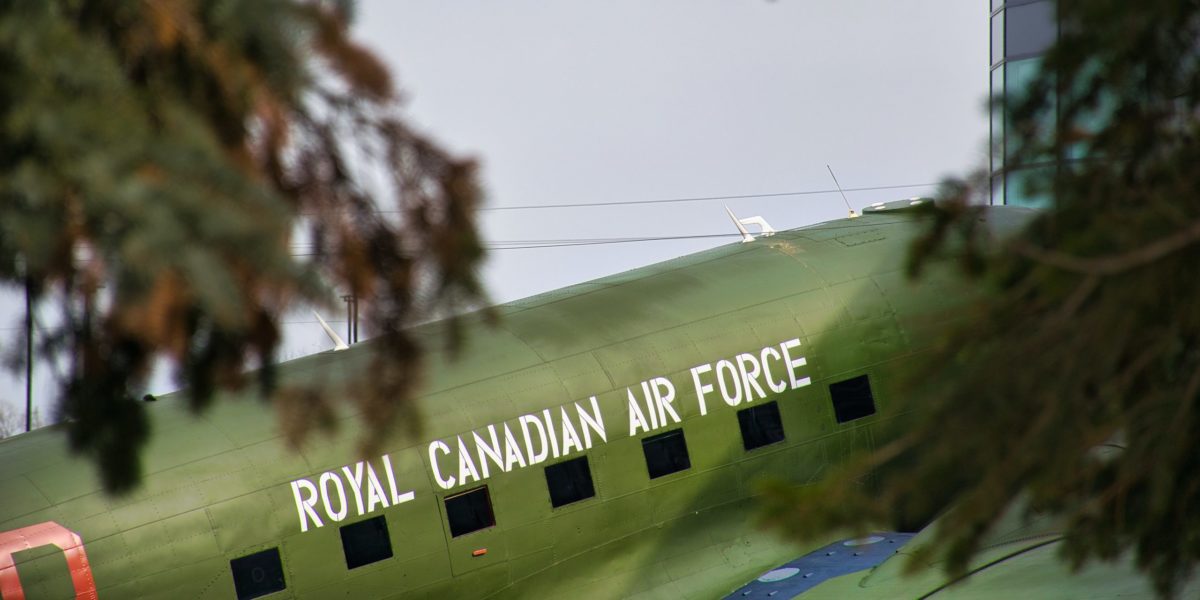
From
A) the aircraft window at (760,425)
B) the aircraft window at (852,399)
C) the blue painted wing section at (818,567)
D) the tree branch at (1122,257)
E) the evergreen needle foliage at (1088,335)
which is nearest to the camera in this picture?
the tree branch at (1122,257)

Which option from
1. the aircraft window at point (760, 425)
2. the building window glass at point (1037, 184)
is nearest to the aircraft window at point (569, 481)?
the aircraft window at point (760, 425)

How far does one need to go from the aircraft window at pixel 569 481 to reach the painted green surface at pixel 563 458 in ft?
0.35

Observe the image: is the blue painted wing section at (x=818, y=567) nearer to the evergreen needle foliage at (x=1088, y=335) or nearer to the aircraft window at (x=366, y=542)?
the aircraft window at (x=366, y=542)

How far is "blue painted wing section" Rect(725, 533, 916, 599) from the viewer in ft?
43.0

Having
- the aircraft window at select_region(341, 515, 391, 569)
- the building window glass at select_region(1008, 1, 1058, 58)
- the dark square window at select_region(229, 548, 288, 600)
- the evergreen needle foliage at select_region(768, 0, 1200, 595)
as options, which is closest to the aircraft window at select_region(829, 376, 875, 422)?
the aircraft window at select_region(341, 515, 391, 569)

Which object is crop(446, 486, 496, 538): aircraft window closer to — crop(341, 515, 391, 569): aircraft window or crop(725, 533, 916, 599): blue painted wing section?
crop(341, 515, 391, 569): aircraft window

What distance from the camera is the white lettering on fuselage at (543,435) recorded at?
39.2 feet

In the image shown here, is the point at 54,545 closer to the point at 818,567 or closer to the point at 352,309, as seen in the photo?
the point at 352,309

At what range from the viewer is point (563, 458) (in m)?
12.9

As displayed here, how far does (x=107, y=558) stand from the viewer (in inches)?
440

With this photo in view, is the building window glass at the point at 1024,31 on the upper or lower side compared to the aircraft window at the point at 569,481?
upper

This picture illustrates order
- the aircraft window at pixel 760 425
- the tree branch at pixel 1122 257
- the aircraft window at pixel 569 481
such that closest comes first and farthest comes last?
the tree branch at pixel 1122 257, the aircraft window at pixel 569 481, the aircraft window at pixel 760 425

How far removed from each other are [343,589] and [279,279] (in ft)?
26.8

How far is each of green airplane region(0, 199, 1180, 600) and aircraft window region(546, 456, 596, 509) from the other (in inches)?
0.8
